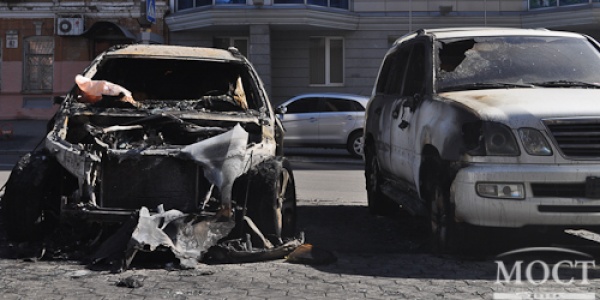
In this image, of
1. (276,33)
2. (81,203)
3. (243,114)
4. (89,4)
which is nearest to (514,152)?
(243,114)

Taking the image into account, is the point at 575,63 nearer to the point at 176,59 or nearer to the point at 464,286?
the point at 464,286

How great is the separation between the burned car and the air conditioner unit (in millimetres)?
19385

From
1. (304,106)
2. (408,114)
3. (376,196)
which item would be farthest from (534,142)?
(304,106)

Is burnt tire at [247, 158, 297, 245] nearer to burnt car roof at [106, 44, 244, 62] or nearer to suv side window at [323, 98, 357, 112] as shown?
burnt car roof at [106, 44, 244, 62]

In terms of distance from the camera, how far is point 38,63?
25.0 metres

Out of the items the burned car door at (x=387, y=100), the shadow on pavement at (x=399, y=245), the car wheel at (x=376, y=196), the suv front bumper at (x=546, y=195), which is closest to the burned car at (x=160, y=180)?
the shadow on pavement at (x=399, y=245)

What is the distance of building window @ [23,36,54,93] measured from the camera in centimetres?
2489

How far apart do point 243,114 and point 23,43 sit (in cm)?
2108

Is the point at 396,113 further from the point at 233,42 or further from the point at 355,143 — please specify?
the point at 233,42

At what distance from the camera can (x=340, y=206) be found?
8844 millimetres

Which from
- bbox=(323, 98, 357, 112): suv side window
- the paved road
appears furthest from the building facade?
the paved road

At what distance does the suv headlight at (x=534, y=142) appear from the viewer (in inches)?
197

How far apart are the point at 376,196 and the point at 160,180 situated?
10.5ft

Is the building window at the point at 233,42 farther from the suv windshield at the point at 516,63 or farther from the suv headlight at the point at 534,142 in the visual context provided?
the suv headlight at the point at 534,142
